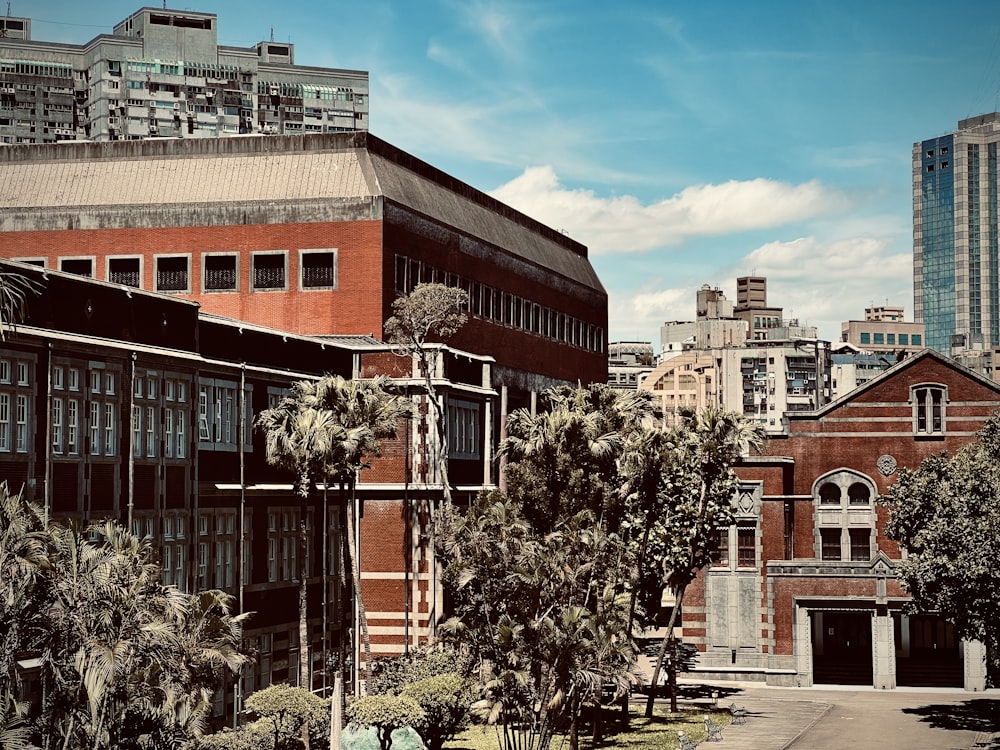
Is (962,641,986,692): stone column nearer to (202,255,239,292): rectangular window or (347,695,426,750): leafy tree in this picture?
(347,695,426,750): leafy tree

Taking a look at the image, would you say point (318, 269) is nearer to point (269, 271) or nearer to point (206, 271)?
point (269, 271)

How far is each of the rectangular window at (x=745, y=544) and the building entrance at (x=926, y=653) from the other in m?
8.29

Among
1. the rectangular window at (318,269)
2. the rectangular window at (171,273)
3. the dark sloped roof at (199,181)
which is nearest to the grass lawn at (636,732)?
the rectangular window at (318,269)

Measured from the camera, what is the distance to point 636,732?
6144 cm

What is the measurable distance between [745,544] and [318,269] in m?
27.8

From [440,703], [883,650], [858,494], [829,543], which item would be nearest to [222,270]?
[440,703]

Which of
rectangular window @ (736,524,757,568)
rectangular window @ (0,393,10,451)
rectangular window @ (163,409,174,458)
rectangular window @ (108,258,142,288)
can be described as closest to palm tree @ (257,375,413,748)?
rectangular window @ (163,409,174,458)

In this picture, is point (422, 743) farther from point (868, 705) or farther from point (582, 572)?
point (868, 705)

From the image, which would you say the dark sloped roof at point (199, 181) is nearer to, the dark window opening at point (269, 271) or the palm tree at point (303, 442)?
the dark window opening at point (269, 271)

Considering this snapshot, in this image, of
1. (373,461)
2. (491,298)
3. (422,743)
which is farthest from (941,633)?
(422,743)

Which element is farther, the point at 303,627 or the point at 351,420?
the point at 303,627

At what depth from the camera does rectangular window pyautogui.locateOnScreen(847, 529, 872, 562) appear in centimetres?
8225

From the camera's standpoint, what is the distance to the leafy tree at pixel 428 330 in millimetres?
67438

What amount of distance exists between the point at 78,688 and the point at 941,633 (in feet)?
225
